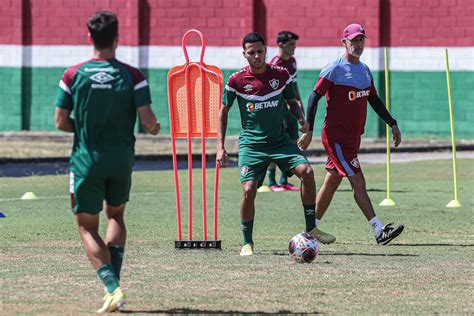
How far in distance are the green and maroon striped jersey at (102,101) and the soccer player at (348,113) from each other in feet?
14.6

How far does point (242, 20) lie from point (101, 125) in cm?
2530

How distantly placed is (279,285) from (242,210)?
2338mm

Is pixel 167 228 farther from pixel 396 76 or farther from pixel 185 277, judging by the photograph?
pixel 396 76

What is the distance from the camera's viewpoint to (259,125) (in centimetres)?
1283

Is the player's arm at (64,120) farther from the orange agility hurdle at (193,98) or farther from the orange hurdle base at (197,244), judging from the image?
the orange hurdle base at (197,244)

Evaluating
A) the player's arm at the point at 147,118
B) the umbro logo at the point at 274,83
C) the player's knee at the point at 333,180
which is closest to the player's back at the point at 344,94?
the player's knee at the point at 333,180

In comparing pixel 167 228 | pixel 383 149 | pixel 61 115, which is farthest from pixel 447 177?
pixel 61 115

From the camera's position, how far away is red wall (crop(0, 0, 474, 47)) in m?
32.9

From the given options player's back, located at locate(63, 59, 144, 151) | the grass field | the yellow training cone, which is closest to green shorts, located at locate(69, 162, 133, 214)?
player's back, located at locate(63, 59, 144, 151)

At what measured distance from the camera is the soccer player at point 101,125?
9.21 meters

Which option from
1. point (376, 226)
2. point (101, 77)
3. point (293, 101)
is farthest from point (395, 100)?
point (101, 77)

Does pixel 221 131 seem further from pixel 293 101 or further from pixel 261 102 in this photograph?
pixel 293 101

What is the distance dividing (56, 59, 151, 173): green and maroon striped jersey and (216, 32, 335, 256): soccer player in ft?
11.4

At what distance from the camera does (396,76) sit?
33.6 metres
